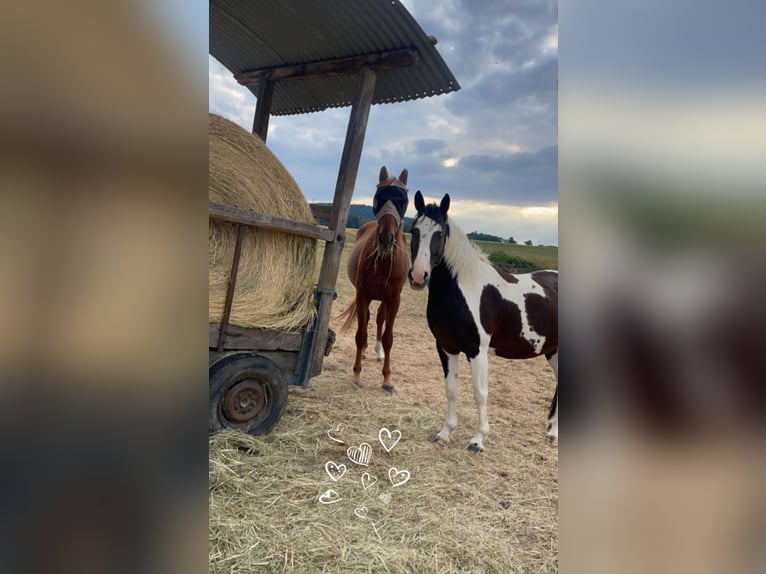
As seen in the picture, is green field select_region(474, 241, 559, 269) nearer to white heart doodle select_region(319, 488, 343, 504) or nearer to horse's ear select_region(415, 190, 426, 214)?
horse's ear select_region(415, 190, 426, 214)

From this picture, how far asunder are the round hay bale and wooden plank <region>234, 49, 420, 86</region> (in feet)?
2.11

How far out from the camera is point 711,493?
507 millimetres

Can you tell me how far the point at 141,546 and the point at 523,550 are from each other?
1.34 metres

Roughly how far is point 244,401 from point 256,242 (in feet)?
2.78

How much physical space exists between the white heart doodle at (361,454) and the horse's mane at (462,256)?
933 mm

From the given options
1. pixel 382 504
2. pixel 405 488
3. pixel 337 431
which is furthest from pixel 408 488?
pixel 337 431

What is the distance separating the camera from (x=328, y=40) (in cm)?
221

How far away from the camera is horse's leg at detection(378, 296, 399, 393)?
8.98 ft

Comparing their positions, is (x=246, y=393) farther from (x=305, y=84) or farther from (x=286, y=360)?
(x=305, y=84)

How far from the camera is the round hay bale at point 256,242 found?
6.77 feet

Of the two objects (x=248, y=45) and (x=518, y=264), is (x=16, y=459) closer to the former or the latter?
(x=518, y=264)

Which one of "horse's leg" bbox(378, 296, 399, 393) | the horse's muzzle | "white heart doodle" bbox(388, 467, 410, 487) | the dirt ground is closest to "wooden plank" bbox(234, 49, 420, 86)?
Answer: the horse's muzzle

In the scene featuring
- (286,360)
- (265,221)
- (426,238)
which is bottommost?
(286,360)

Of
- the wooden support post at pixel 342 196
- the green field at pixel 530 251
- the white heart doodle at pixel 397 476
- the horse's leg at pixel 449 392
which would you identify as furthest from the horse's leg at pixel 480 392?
the wooden support post at pixel 342 196
